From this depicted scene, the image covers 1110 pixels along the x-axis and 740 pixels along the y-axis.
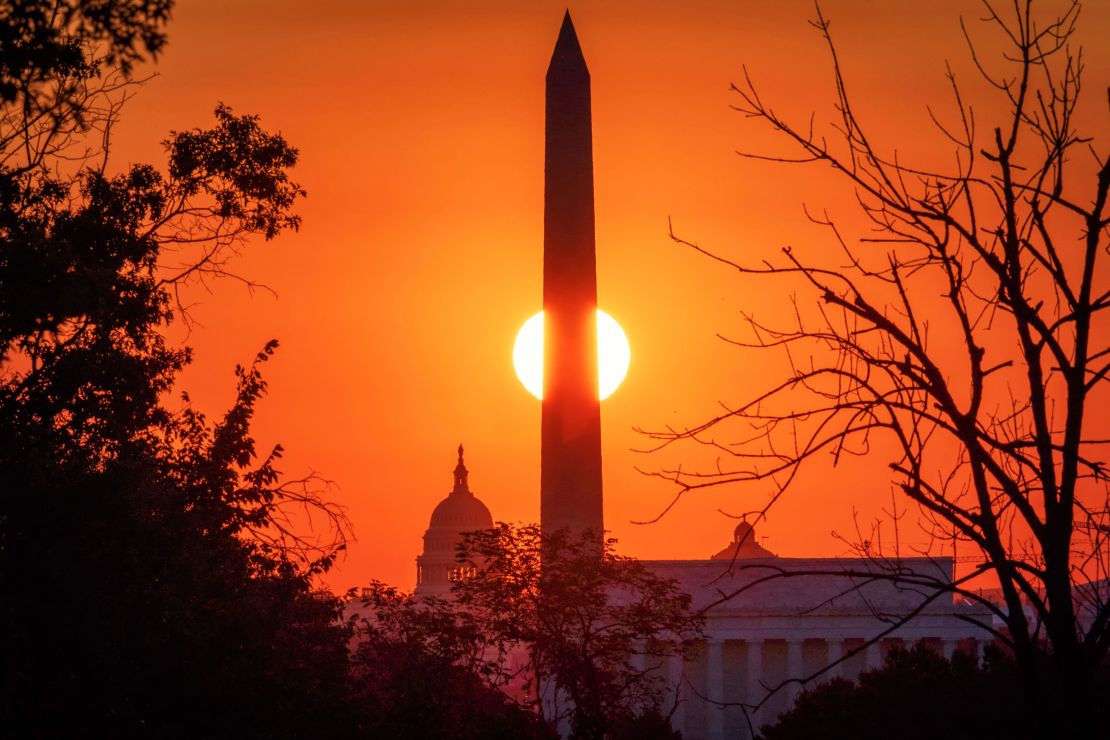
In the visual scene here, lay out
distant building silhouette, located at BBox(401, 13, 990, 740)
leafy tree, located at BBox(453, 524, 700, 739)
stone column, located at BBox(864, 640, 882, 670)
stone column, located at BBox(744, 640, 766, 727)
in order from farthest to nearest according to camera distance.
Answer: stone column, located at BBox(744, 640, 766, 727) < stone column, located at BBox(864, 640, 882, 670) < distant building silhouette, located at BBox(401, 13, 990, 740) < leafy tree, located at BBox(453, 524, 700, 739)

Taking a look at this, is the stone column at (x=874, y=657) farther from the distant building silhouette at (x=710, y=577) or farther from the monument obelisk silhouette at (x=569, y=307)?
the monument obelisk silhouette at (x=569, y=307)

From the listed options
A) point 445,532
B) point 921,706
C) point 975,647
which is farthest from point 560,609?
point 445,532

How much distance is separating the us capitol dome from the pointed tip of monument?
12506 cm

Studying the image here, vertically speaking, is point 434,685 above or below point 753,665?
below

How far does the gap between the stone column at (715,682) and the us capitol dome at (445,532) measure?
93478 millimetres

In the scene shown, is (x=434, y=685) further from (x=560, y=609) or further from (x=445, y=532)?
(x=445, y=532)

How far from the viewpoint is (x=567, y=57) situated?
5591 centimetres

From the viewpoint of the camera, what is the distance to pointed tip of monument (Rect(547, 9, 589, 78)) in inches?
2188

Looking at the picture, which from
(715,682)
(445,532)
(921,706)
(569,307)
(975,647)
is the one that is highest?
(445,532)

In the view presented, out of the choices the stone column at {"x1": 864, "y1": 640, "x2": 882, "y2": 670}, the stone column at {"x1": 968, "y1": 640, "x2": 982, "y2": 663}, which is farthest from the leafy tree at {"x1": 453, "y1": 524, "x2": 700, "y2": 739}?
the stone column at {"x1": 864, "y1": 640, "x2": 882, "y2": 670}

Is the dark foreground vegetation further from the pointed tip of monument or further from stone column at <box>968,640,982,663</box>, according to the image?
stone column at <box>968,640,982,663</box>

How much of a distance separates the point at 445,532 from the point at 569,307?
129 metres

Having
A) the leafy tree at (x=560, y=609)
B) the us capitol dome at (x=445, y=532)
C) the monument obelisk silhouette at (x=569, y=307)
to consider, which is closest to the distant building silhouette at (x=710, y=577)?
the monument obelisk silhouette at (x=569, y=307)

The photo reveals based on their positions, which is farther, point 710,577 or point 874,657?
point 874,657
